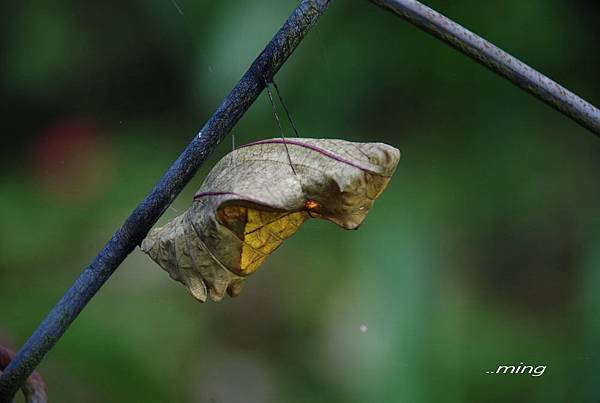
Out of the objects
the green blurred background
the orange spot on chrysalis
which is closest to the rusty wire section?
the orange spot on chrysalis

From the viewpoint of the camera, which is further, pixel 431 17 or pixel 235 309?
pixel 235 309

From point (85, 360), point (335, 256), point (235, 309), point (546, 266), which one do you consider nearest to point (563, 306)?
point (546, 266)

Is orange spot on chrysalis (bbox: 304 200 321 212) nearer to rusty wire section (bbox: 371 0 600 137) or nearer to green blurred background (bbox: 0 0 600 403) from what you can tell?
rusty wire section (bbox: 371 0 600 137)

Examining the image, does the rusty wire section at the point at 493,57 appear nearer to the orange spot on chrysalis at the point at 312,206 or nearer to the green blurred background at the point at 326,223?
the orange spot on chrysalis at the point at 312,206

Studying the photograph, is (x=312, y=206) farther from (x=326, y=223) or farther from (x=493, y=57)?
(x=326, y=223)

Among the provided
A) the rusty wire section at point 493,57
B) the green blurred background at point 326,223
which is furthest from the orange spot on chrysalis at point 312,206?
the green blurred background at point 326,223

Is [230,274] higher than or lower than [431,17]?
lower

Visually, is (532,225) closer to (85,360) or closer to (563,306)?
(563,306)

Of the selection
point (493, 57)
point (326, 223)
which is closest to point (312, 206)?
point (493, 57)
